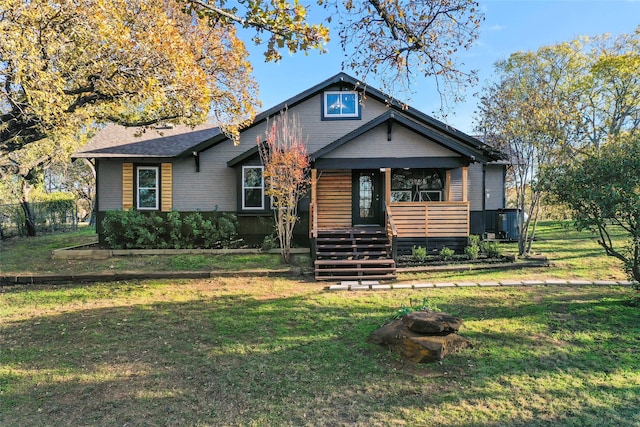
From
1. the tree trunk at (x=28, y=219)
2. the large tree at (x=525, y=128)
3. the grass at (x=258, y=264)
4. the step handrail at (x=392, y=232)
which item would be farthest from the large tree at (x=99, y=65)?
the tree trunk at (x=28, y=219)

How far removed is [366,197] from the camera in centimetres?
1370

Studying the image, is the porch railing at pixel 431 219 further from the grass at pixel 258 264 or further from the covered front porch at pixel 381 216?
the grass at pixel 258 264

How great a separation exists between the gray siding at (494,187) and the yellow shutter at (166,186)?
1313 cm

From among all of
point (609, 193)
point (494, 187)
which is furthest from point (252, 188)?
point (494, 187)

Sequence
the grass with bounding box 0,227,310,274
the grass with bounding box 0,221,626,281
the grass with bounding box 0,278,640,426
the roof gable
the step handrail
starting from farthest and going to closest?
the roof gable
the step handrail
the grass with bounding box 0,227,310,274
the grass with bounding box 0,221,626,281
the grass with bounding box 0,278,640,426

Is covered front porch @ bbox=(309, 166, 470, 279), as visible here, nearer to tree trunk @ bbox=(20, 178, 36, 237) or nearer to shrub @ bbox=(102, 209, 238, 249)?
shrub @ bbox=(102, 209, 238, 249)

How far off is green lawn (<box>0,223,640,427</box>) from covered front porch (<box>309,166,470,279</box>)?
9.81 ft

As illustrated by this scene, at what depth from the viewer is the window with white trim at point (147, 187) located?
13.5 meters

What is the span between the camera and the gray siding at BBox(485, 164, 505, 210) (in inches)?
652

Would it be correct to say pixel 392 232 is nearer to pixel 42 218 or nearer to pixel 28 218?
pixel 28 218

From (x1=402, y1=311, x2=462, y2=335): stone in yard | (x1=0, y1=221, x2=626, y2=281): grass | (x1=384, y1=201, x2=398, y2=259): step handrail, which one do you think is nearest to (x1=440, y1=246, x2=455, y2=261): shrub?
(x1=0, y1=221, x2=626, y2=281): grass

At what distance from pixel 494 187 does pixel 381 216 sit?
6529 mm

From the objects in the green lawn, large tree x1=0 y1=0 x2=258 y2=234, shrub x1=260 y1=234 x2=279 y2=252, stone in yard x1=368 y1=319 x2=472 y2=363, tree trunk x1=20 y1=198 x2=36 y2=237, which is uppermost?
large tree x1=0 y1=0 x2=258 y2=234

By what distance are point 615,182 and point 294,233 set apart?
9.21m
